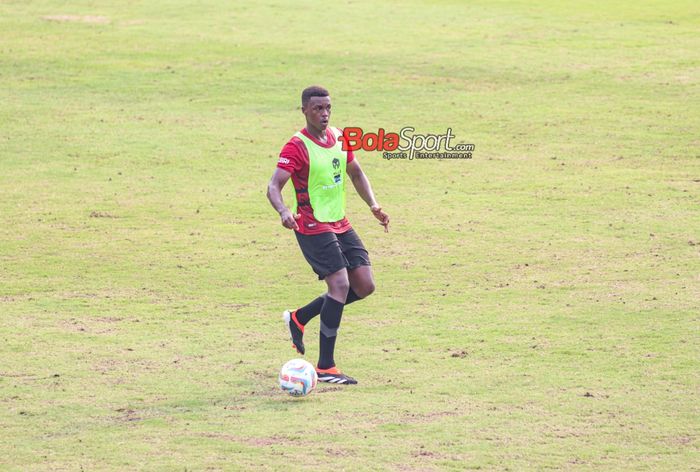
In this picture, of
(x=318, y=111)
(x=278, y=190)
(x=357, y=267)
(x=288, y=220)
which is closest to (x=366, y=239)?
(x=357, y=267)

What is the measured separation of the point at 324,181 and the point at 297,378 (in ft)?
6.82

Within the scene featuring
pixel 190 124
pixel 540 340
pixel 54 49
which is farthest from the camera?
pixel 54 49

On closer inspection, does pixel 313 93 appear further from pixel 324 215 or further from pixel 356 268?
pixel 356 268

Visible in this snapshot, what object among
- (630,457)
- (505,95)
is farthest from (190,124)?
(630,457)

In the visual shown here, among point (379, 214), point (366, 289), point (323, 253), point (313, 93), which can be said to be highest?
point (313, 93)

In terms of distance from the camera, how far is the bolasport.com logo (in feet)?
69.3

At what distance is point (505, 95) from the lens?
80.4 feet

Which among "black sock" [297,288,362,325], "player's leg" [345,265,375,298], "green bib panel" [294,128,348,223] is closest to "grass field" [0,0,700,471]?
"black sock" [297,288,362,325]

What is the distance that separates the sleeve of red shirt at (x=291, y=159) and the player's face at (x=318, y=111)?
313mm

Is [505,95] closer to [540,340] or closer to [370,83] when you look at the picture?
[370,83]

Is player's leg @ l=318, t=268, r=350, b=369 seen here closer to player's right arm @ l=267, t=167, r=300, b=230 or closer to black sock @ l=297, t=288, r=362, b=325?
black sock @ l=297, t=288, r=362, b=325

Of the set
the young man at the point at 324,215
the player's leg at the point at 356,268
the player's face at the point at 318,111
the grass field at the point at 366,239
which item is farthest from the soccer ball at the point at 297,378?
the player's face at the point at 318,111

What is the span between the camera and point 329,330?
11312 millimetres

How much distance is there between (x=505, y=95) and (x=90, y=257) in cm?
1148
